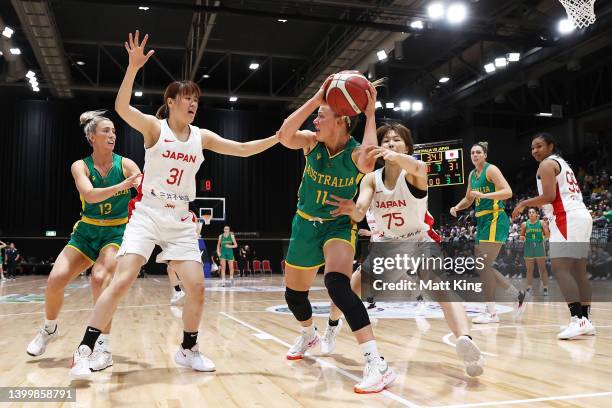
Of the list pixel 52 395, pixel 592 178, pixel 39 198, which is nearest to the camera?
pixel 52 395

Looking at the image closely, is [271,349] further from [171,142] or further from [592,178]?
[592,178]

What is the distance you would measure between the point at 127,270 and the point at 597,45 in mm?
16697

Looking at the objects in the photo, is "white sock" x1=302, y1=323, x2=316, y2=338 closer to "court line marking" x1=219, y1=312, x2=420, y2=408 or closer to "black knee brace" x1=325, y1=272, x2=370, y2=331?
"court line marking" x1=219, y1=312, x2=420, y2=408

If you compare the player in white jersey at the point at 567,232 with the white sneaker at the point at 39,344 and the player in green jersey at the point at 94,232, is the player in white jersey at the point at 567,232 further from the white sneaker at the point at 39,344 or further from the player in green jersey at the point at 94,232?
the white sneaker at the point at 39,344

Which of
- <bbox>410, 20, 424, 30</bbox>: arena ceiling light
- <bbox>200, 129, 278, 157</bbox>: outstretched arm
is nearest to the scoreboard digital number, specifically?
<bbox>410, 20, 424, 30</bbox>: arena ceiling light

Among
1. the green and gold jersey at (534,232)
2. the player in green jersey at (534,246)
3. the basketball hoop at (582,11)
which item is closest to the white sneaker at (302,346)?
the basketball hoop at (582,11)

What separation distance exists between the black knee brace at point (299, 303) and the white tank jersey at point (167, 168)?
1.02 m

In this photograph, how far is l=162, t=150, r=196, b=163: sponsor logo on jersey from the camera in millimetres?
3473

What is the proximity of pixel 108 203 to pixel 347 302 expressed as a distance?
81.0 inches

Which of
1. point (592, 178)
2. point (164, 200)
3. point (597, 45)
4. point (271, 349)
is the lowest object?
point (271, 349)

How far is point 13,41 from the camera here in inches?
670

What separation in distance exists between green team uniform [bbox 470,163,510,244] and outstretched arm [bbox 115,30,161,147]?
422 cm

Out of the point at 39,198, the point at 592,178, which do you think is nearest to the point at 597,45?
the point at 592,178

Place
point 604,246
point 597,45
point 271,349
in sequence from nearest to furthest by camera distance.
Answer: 1. point 271,349
2. point 604,246
3. point 597,45
